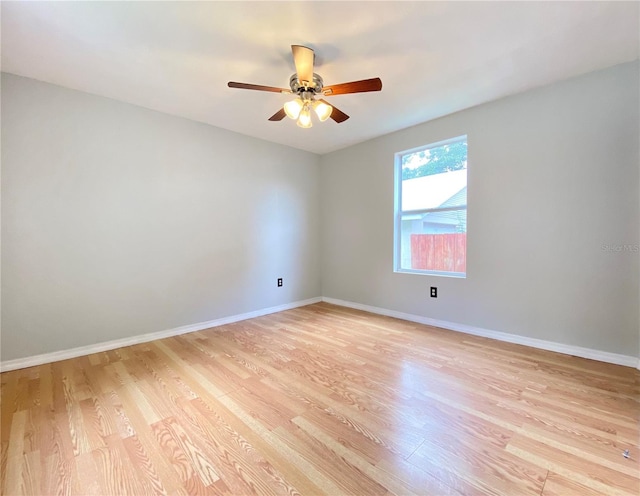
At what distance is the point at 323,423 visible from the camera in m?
1.57

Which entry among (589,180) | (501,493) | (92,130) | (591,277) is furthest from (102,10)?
(591,277)

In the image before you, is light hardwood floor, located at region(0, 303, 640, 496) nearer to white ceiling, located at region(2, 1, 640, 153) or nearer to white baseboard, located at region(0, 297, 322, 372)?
white baseboard, located at region(0, 297, 322, 372)

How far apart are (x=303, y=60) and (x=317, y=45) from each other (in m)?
0.19

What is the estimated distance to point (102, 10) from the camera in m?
1.67

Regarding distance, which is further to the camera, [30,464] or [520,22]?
[520,22]

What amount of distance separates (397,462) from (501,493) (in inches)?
16.3

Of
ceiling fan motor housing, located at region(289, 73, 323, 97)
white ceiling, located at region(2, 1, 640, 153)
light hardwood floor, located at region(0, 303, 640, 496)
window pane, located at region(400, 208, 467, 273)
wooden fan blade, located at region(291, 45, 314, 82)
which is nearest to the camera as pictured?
light hardwood floor, located at region(0, 303, 640, 496)

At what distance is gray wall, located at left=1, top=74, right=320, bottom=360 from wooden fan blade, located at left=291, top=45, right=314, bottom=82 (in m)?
1.83

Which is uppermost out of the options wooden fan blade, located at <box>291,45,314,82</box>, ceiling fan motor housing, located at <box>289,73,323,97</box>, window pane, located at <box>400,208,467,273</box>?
wooden fan blade, located at <box>291,45,314,82</box>

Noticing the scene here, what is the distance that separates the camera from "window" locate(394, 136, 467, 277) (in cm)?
317

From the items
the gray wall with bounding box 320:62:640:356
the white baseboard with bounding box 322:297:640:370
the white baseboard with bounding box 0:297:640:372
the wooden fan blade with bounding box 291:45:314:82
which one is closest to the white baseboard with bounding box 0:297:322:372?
the white baseboard with bounding box 0:297:640:372

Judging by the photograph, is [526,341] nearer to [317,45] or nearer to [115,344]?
[317,45]

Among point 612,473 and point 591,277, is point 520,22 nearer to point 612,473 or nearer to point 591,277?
point 591,277

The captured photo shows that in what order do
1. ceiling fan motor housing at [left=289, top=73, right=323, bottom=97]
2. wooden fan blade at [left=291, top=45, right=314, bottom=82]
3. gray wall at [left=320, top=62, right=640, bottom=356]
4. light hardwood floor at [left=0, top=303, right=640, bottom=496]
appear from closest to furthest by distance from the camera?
light hardwood floor at [left=0, top=303, right=640, bottom=496] → wooden fan blade at [left=291, top=45, right=314, bottom=82] → ceiling fan motor housing at [left=289, top=73, right=323, bottom=97] → gray wall at [left=320, top=62, right=640, bottom=356]
